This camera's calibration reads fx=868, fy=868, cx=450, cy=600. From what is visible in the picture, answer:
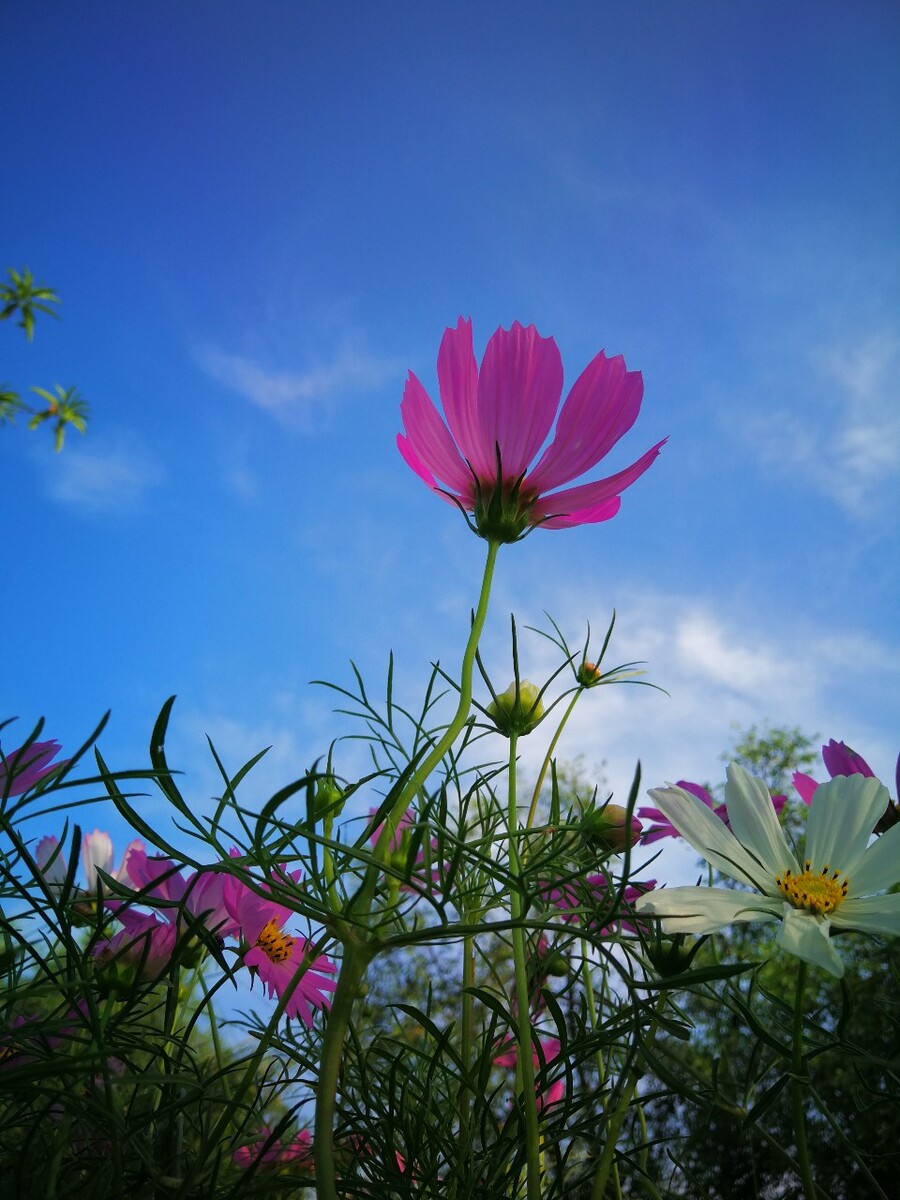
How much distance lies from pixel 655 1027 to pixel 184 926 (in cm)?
26

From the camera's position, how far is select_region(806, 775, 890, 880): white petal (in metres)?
0.42

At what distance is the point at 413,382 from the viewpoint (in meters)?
0.50

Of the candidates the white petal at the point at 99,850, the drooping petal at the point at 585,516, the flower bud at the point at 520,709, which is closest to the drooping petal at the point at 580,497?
the drooping petal at the point at 585,516

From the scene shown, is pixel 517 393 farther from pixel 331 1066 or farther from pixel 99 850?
pixel 99 850

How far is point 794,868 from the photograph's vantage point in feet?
1.41

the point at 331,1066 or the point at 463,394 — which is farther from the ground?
the point at 463,394

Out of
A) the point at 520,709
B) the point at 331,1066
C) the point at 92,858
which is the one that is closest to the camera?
the point at 331,1066

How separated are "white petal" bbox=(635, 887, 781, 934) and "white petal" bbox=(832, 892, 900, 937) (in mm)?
34

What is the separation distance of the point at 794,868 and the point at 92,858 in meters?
0.57

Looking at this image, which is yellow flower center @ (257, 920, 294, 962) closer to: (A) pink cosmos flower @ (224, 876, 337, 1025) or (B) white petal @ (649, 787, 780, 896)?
(A) pink cosmos flower @ (224, 876, 337, 1025)

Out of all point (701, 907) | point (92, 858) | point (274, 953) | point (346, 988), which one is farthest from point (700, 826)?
point (92, 858)

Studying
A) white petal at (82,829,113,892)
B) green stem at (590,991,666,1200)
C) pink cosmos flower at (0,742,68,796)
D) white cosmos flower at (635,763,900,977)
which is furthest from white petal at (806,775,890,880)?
white petal at (82,829,113,892)

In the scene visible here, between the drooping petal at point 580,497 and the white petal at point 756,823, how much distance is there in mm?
166

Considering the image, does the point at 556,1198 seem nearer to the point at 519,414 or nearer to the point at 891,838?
the point at 891,838
